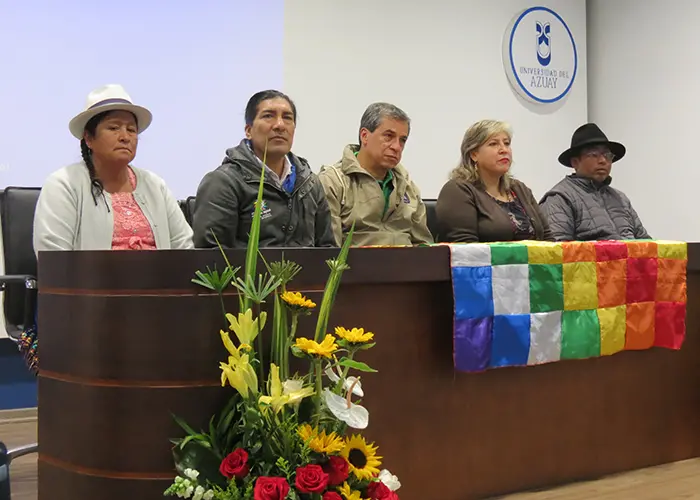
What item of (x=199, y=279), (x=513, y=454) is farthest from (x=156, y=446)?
(x=513, y=454)

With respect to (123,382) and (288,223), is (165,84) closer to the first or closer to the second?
(288,223)

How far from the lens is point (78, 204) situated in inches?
85.8

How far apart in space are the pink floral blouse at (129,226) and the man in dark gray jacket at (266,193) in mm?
197

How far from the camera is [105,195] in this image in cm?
224

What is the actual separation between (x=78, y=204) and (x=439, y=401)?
1.09 meters

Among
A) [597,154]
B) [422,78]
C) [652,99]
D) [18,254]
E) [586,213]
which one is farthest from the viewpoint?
[652,99]

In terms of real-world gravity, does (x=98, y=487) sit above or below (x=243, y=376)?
below

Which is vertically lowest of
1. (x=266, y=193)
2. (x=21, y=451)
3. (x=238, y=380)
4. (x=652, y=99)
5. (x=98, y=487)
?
(x=21, y=451)

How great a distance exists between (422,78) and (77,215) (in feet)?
8.32

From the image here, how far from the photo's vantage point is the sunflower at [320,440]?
4.61 feet

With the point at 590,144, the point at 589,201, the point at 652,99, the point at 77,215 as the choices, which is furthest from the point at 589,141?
the point at 77,215

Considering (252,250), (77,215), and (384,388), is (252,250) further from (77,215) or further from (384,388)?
(77,215)

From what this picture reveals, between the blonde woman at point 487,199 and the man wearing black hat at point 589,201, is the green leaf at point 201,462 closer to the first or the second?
the blonde woman at point 487,199

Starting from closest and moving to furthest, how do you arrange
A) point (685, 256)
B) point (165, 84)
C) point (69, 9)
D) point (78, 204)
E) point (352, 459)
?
1. point (352, 459)
2. point (78, 204)
3. point (685, 256)
4. point (69, 9)
5. point (165, 84)
